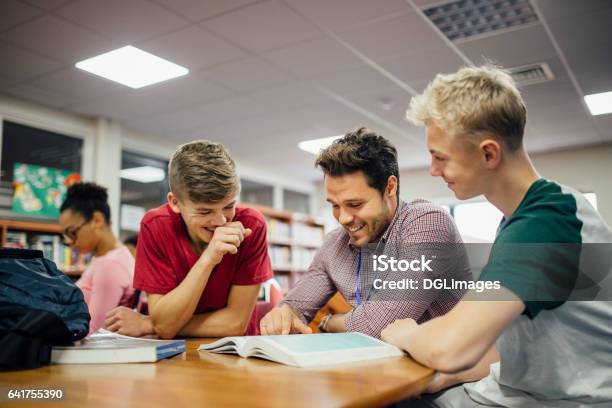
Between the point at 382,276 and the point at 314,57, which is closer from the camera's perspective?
the point at 382,276

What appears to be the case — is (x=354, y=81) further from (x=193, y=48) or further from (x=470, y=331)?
(x=470, y=331)

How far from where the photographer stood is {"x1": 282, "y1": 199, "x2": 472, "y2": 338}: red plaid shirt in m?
1.34

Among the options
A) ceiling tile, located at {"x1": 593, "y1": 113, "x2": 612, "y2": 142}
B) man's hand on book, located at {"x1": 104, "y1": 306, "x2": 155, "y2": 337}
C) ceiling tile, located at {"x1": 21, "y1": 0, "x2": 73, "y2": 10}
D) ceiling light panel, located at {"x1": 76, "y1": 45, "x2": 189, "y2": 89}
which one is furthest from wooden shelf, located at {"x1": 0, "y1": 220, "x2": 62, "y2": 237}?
ceiling tile, located at {"x1": 593, "y1": 113, "x2": 612, "y2": 142}

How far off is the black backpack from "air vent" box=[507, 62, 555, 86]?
3898mm

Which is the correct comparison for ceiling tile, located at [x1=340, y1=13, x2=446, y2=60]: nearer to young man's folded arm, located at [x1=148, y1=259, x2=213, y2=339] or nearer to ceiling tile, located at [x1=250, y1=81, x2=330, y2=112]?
ceiling tile, located at [x1=250, y1=81, x2=330, y2=112]

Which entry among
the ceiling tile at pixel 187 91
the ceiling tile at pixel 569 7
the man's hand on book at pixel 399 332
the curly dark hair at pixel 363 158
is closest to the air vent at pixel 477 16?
the ceiling tile at pixel 569 7

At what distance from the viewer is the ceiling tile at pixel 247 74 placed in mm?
4086

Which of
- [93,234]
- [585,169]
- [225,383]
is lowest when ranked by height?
[225,383]

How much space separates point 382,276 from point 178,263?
2.34 ft

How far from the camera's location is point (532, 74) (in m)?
4.34

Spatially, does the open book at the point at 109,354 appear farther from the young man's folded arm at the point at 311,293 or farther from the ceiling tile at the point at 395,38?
the ceiling tile at the point at 395,38

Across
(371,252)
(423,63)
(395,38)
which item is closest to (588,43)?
(423,63)

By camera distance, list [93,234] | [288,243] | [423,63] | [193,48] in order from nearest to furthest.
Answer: [93,234] < [193,48] < [423,63] < [288,243]

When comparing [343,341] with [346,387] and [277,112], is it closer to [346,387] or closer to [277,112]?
[346,387]
